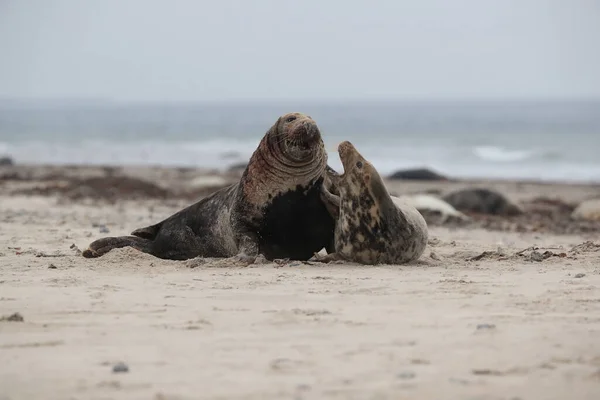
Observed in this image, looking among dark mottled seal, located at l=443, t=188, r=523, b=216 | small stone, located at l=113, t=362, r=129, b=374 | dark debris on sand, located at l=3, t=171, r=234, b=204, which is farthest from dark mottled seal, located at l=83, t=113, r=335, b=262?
dark mottled seal, located at l=443, t=188, r=523, b=216

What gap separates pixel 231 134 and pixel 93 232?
174 feet

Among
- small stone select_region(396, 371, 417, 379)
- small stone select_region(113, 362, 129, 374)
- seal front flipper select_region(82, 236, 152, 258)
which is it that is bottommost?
small stone select_region(113, 362, 129, 374)

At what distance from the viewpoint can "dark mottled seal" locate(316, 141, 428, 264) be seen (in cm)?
668

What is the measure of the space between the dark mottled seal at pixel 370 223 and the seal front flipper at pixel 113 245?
166 centimetres

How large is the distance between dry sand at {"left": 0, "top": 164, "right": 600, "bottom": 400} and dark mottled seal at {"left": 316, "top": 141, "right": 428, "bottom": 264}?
0.19 metres

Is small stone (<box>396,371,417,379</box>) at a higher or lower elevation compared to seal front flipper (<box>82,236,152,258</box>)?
lower

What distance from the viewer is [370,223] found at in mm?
6684

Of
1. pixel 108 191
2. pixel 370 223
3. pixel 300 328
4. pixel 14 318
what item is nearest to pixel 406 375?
pixel 300 328

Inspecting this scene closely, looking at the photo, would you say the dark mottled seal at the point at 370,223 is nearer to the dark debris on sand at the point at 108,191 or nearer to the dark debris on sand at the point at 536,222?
the dark debris on sand at the point at 536,222

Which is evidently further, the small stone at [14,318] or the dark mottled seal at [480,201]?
the dark mottled seal at [480,201]

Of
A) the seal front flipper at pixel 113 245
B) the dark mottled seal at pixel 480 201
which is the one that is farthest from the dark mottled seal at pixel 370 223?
the dark mottled seal at pixel 480 201

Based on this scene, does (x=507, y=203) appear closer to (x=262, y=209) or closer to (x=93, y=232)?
(x=93, y=232)

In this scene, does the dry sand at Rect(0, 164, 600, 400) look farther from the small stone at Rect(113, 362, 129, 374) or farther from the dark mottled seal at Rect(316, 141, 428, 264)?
the dark mottled seal at Rect(316, 141, 428, 264)

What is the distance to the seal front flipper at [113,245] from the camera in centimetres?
722
